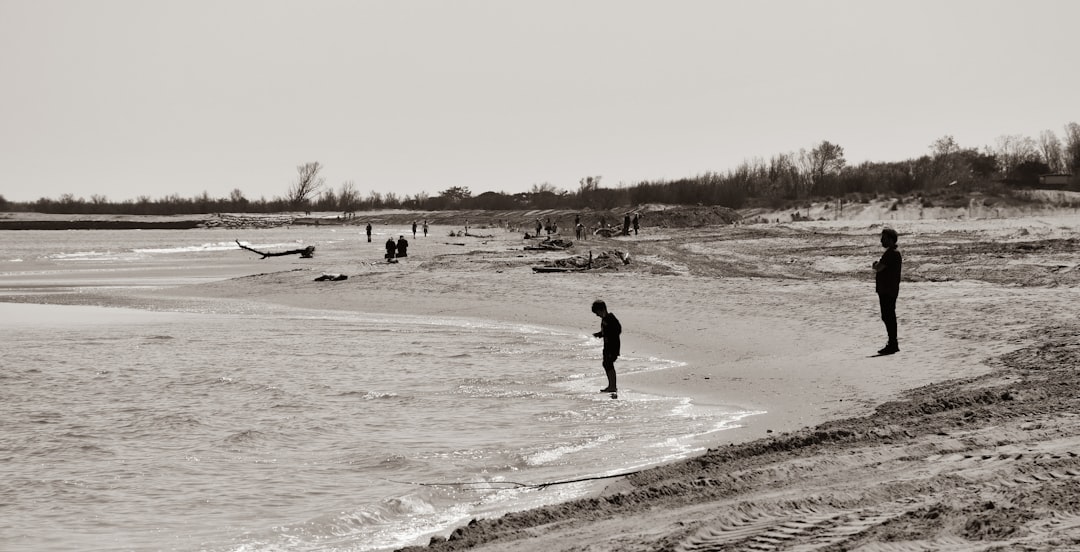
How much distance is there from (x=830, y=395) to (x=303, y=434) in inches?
216

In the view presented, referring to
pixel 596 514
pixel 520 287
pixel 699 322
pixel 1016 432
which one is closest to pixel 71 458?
pixel 596 514

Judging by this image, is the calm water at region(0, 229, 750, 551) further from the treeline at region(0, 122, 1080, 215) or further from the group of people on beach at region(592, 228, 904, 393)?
the treeline at region(0, 122, 1080, 215)

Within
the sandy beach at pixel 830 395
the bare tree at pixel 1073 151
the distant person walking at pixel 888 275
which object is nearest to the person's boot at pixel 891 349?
the distant person walking at pixel 888 275

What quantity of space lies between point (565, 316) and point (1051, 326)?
9.44 meters

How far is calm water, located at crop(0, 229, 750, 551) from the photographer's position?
22.1ft

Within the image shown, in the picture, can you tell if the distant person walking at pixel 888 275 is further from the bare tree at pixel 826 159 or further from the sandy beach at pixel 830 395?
the bare tree at pixel 826 159

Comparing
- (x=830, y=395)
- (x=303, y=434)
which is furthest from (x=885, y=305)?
(x=303, y=434)

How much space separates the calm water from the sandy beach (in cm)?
90

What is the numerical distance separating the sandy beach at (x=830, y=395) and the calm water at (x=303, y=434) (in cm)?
90

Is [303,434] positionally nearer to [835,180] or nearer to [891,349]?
[891,349]

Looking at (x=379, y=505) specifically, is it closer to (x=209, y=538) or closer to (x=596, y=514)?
(x=209, y=538)

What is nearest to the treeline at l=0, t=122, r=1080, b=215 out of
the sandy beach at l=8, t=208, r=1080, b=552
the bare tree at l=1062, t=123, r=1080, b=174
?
the bare tree at l=1062, t=123, r=1080, b=174

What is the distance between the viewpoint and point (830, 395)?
1002cm

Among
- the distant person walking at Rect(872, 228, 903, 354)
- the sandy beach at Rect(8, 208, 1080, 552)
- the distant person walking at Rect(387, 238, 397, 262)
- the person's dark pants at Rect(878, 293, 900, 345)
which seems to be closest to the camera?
the sandy beach at Rect(8, 208, 1080, 552)
